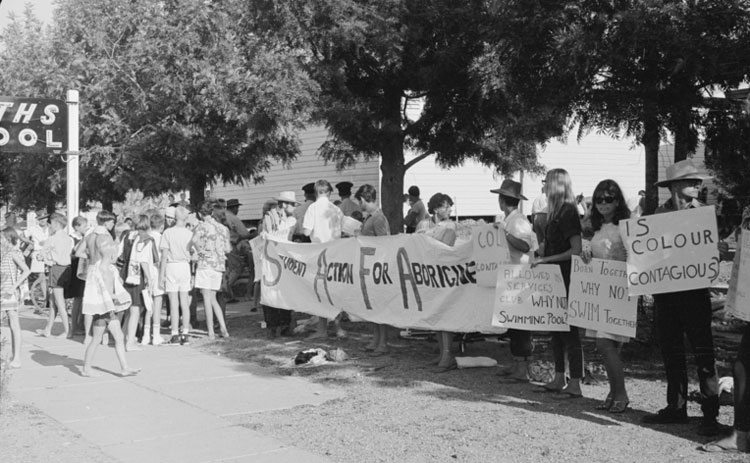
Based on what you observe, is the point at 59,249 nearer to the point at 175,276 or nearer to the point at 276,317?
the point at 175,276

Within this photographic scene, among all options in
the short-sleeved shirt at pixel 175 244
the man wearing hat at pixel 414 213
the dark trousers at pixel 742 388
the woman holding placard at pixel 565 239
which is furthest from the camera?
the man wearing hat at pixel 414 213

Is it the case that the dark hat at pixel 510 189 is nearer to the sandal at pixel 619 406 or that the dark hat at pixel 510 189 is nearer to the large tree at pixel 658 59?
the large tree at pixel 658 59

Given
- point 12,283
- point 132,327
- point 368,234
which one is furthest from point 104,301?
point 368,234

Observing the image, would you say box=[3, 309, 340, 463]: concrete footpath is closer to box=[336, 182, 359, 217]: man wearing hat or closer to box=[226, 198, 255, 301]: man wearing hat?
box=[336, 182, 359, 217]: man wearing hat

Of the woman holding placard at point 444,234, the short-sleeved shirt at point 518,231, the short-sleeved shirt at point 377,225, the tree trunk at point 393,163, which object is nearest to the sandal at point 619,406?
the short-sleeved shirt at point 518,231

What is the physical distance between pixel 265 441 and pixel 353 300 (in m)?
4.35

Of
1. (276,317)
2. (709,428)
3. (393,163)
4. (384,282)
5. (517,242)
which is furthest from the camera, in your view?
(393,163)

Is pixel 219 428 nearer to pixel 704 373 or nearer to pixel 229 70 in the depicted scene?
pixel 704 373

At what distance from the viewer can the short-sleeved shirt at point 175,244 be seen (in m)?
11.9

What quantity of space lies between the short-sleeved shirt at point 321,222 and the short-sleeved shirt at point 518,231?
393 centimetres

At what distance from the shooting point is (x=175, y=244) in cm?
1193

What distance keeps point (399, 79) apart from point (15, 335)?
701cm

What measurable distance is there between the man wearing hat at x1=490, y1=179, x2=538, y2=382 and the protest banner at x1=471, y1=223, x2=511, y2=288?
0.10m

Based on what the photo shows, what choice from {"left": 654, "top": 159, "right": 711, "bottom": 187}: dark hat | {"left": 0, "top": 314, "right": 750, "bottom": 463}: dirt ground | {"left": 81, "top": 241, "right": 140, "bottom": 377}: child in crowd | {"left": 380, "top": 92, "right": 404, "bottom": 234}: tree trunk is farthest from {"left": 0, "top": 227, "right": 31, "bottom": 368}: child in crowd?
{"left": 654, "top": 159, "right": 711, "bottom": 187}: dark hat
